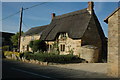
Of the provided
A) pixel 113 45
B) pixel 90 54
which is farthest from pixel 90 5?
pixel 113 45

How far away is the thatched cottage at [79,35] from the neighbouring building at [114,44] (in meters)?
8.11

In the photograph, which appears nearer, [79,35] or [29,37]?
[79,35]

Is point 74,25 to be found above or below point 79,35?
above

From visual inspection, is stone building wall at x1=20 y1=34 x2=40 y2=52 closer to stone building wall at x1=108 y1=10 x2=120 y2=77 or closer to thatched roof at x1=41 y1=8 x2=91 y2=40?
thatched roof at x1=41 y1=8 x2=91 y2=40

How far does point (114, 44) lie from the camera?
976 centimetres

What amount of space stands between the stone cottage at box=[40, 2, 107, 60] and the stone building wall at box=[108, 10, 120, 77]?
902 centimetres

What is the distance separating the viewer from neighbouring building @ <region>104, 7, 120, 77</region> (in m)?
9.50

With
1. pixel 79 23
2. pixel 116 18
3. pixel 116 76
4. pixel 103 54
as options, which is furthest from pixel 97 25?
pixel 116 76

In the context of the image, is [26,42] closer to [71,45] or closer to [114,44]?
[71,45]

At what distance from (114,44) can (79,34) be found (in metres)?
9.86

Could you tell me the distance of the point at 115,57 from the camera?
9.60 metres

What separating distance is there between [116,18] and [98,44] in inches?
445

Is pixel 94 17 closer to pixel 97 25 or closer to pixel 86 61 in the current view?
pixel 97 25

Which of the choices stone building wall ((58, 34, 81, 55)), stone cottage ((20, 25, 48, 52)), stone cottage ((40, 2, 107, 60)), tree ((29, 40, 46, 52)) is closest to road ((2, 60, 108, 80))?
stone building wall ((58, 34, 81, 55))
